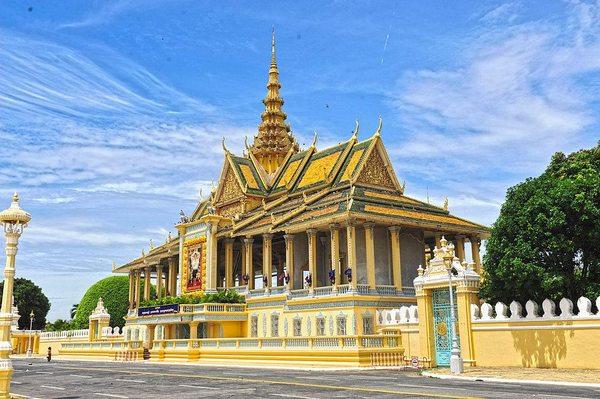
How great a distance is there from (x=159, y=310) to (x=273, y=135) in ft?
70.1

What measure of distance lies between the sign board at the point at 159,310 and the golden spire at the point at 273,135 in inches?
692

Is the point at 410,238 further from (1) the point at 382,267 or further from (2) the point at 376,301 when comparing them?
(2) the point at 376,301

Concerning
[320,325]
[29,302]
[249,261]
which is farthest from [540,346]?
→ [29,302]

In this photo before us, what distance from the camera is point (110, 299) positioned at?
7369 cm

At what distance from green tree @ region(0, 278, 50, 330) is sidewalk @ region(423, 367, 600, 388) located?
74.3m

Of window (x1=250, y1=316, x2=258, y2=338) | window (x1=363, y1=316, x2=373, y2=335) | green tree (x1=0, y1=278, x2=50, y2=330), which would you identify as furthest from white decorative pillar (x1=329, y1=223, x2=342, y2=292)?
green tree (x1=0, y1=278, x2=50, y2=330)

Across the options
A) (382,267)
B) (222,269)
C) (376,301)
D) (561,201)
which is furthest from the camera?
(222,269)

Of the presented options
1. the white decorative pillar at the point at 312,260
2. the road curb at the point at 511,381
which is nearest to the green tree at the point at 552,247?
the road curb at the point at 511,381

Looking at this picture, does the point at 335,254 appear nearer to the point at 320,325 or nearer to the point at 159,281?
the point at 320,325

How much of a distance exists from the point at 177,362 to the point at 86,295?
44.4 m

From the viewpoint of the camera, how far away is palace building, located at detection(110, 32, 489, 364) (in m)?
34.2

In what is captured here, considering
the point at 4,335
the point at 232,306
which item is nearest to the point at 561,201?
the point at 4,335

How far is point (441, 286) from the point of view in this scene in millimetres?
24484

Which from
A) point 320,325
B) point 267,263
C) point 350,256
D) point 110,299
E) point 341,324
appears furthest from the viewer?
point 110,299
